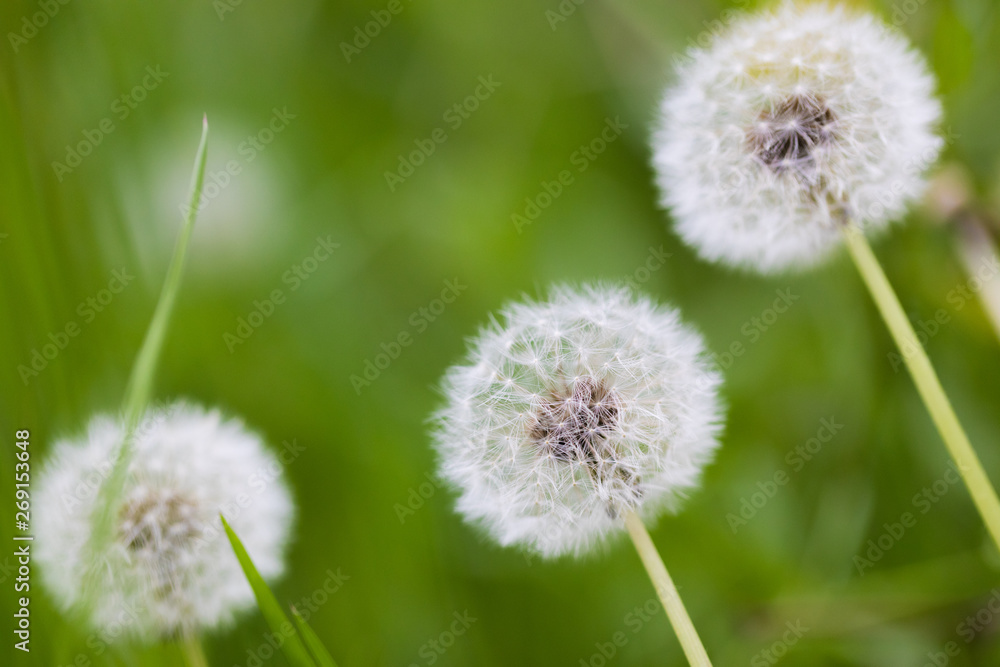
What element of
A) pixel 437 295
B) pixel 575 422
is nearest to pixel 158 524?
pixel 575 422

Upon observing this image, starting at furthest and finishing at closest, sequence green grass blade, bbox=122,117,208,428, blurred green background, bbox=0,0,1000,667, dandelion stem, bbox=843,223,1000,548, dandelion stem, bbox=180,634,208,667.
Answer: blurred green background, bbox=0,0,1000,667, dandelion stem, bbox=180,634,208,667, dandelion stem, bbox=843,223,1000,548, green grass blade, bbox=122,117,208,428

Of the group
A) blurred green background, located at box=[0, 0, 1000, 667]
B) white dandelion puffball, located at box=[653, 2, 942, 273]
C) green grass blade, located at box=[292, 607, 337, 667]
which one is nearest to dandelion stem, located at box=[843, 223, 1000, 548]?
white dandelion puffball, located at box=[653, 2, 942, 273]

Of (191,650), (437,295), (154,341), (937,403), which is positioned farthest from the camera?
(437,295)

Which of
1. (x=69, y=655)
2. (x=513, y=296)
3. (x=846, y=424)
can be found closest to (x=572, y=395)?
(x=69, y=655)

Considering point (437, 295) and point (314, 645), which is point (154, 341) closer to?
point (314, 645)

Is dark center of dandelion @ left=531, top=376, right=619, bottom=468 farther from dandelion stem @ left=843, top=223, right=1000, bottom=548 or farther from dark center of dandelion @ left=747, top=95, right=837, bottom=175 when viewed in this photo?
dark center of dandelion @ left=747, top=95, right=837, bottom=175

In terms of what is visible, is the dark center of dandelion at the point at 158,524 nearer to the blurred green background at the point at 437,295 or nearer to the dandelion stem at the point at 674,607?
the blurred green background at the point at 437,295

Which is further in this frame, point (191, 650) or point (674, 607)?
point (191, 650)
